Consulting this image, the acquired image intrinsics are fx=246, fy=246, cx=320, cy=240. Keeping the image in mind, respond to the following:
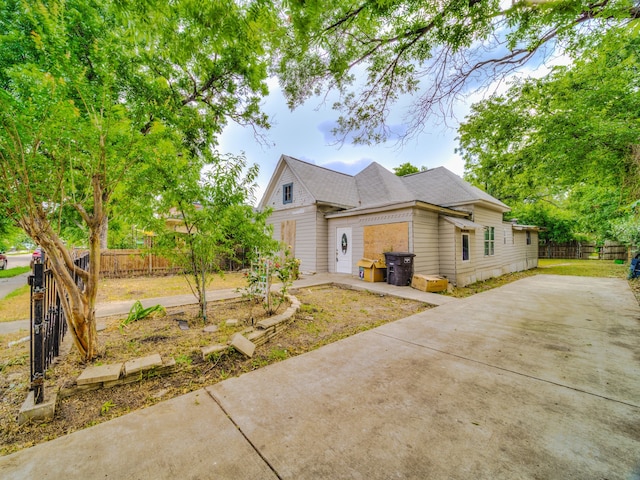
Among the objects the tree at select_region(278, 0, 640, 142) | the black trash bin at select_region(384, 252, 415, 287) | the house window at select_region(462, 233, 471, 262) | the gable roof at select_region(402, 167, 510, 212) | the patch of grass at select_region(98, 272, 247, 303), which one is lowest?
the patch of grass at select_region(98, 272, 247, 303)

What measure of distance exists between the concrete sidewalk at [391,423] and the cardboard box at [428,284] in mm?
4234

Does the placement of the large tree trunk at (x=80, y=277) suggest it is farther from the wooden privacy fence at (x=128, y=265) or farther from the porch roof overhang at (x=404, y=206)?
the porch roof overhang at (x=404, y=206)

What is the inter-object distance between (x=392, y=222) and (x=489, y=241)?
5.99m

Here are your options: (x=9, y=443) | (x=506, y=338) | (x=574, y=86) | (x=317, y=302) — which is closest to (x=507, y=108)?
(x=574, y=86)

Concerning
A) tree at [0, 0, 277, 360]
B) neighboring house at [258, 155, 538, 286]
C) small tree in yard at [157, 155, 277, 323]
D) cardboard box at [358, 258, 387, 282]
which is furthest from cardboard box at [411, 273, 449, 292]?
tree at [0, 0, 277, 360]

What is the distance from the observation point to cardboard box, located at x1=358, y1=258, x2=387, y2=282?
31.2 feet

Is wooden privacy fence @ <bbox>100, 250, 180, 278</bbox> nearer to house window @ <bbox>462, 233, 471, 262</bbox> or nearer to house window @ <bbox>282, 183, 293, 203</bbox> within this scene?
house window @ <bbox>282, 183, 293, 203</bbox>

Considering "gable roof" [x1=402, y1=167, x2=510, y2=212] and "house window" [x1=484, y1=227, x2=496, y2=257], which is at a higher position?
"gable roof" [x1=402, y1=167, x2=510, y2=212]

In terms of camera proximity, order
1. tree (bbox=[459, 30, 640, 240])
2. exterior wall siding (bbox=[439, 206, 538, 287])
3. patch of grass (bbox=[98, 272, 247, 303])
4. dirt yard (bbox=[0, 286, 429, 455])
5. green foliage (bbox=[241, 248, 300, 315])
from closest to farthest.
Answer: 1. dirt yard (bbox=[0, 286, 429, 455])
2. green foliage (bbox=[241, 248, 300, 315])
3. patch of grass (bbox=[98, 272, 247, 303])
4. tree (bbox=[459, 30, 640, 240])
5. exterior wall siding (bbox=[439, 206, 538, 287])

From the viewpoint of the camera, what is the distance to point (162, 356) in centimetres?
328

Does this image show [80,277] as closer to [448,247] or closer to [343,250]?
[343,250]

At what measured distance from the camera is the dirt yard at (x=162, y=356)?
2223 mm

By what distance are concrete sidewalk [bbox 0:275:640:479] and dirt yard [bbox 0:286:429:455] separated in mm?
255

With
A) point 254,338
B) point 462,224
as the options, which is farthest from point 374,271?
point 254,338
